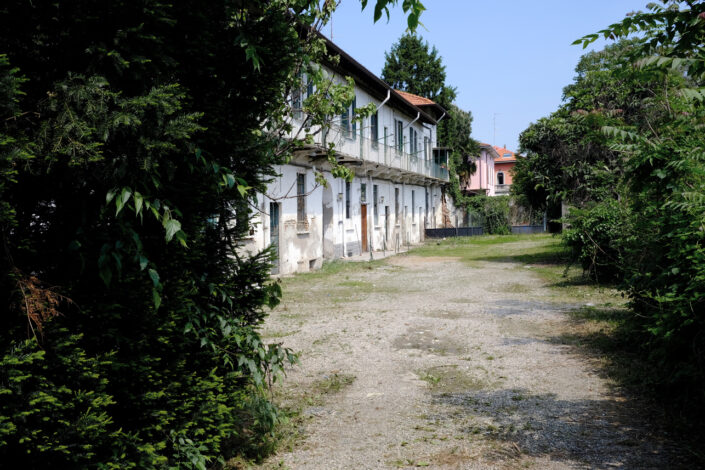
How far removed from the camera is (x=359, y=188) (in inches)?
946

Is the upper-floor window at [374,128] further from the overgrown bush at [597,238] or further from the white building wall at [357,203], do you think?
the overgrown bush at [597,238]

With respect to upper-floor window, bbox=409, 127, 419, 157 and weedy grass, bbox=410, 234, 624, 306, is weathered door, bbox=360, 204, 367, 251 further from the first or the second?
upper-floor window, bbox=409, 127, 419, 157

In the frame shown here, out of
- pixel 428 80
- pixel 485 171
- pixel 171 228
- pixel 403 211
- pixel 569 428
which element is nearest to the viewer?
pixel 171 228

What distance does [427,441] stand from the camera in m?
4.49

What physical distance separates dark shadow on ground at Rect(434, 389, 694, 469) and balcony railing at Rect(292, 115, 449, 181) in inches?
377

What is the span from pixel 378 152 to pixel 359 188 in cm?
175

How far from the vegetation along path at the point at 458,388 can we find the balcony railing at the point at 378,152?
6059mm

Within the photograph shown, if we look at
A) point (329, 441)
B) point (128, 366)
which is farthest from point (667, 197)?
point (128, 366)

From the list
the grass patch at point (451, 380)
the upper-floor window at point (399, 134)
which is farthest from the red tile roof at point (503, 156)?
the grass patch at point (451, 380)

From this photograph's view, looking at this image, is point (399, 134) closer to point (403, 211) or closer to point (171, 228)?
point (403, 211)

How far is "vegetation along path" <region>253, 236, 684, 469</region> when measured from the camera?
425 cm

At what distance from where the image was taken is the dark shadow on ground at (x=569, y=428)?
4.06 meters

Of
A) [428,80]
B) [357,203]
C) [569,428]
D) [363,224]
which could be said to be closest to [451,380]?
[569,428]

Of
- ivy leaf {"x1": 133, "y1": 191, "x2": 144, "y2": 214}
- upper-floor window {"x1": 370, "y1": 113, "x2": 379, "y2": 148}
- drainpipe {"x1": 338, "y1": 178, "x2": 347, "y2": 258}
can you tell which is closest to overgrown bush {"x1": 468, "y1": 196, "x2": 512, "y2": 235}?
upper-floor window {"x1": 370, "y1": 113, "x2": 379, "y2": 148}
